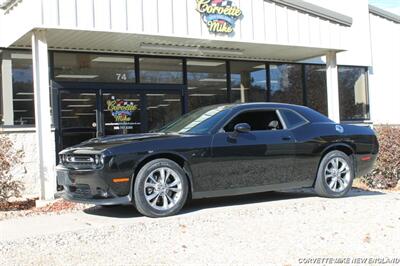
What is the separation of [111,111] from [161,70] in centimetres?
182

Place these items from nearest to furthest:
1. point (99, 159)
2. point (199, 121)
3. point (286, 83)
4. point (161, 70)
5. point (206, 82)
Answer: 1. point (99, 159)
2. point (199, 121)
3. point (161, 70)
4. point (206, 82)
5. point (286, 83)

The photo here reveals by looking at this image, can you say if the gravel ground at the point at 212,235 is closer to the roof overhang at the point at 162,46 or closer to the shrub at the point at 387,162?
the shrub at the point at 387,162

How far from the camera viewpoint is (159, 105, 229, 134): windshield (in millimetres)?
8190

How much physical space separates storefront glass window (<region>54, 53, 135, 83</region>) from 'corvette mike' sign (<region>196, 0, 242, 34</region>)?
8.27 feet

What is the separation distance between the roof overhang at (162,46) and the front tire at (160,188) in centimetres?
413

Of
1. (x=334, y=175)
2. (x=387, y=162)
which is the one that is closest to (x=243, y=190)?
(x=334, y=175)

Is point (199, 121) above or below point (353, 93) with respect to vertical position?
below

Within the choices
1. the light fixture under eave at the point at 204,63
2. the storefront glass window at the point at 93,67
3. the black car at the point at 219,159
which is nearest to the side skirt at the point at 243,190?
the black car at the point at 219,159

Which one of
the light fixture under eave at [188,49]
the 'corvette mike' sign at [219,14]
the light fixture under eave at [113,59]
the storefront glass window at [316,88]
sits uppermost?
the 'corvette mike' sign at [219,14]

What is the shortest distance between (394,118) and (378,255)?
13211 mm

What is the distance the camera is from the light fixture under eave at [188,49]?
1240cm

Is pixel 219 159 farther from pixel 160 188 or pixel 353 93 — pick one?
pixel 353 93

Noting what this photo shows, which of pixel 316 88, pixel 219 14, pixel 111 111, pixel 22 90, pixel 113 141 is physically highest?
pixel 219 14

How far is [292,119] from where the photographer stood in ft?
29.6
